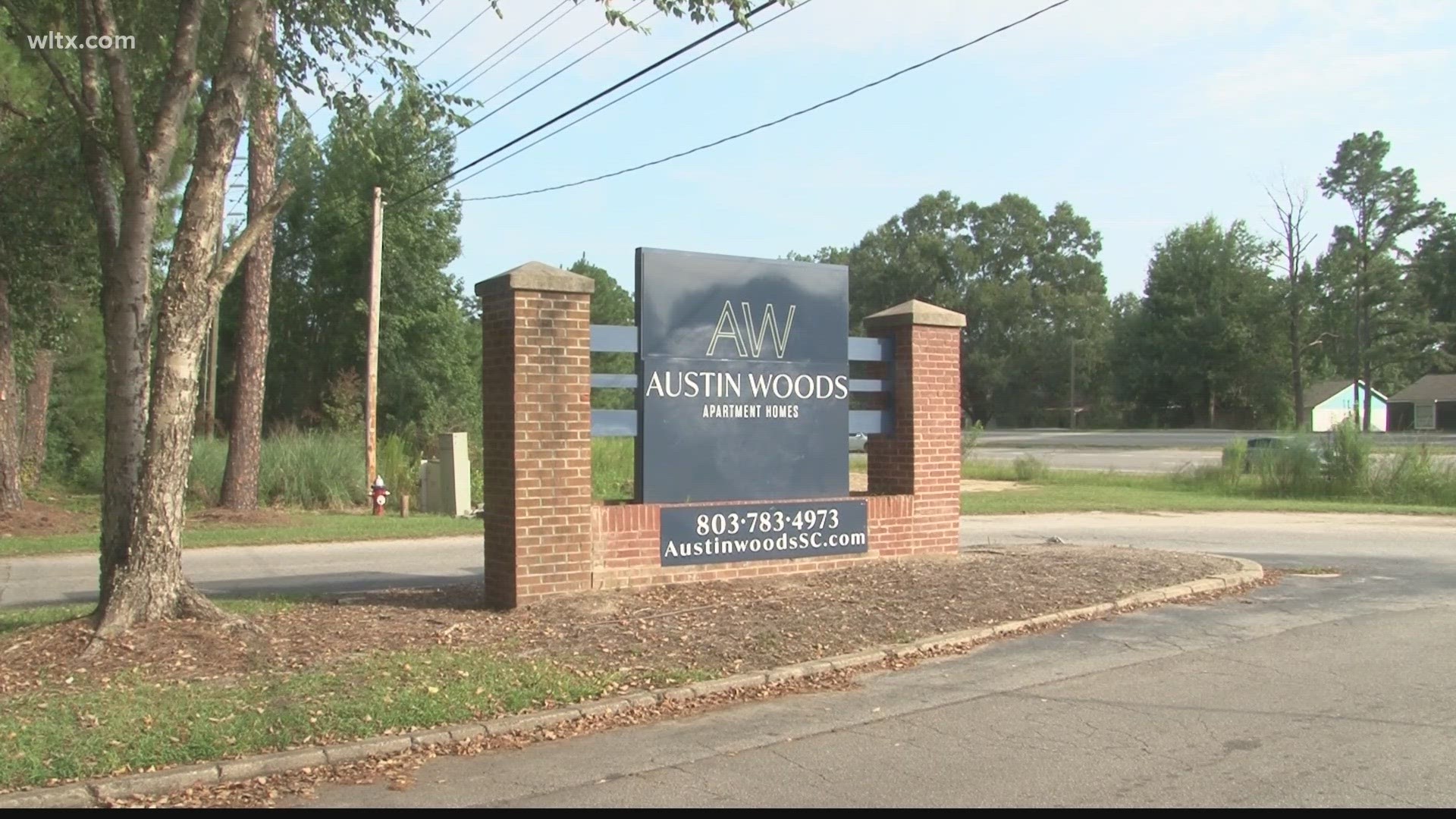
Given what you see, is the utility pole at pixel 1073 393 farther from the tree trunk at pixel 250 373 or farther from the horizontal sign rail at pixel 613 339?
the horizontal sign rail at pixel 613 339

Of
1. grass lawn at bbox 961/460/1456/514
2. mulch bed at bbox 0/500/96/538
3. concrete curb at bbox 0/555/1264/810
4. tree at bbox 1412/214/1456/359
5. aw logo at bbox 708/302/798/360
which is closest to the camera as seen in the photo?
concrete curb at bbox 0/555/1264/810

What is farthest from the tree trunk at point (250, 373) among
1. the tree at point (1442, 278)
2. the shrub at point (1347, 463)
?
the tree at point (1442, 278)

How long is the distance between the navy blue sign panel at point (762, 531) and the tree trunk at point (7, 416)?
533 inches

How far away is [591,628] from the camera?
8.50 m

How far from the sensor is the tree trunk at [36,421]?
2441cm

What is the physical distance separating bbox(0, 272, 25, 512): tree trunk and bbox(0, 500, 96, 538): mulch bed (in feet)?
0.85

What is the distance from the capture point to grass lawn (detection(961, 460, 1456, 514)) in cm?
2231

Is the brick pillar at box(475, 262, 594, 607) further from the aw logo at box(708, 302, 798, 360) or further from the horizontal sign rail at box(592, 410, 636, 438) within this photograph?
the aw logo at box(708, 302, 798, 360)

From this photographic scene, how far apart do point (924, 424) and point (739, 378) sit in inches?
83.0

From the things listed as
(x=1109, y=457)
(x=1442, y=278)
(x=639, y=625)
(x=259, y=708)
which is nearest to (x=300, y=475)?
(x=639, y=625)

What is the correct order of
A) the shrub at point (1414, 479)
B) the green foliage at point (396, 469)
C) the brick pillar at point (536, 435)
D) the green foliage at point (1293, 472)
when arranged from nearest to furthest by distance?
the brick pillar at point (536, 435) → the green foliage at point (396, 469) → the shrub at point (1414, 479) → the green foliage at point (1293, 472)

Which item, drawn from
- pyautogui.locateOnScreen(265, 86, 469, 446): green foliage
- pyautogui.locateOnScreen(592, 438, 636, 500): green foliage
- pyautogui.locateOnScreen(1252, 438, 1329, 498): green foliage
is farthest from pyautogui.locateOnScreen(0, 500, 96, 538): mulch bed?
pyautogui.locateOnScreen(1252, 438, 1329, 498): green foliage

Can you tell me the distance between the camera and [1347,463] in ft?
88.5

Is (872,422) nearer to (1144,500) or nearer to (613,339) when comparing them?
(613,339)
